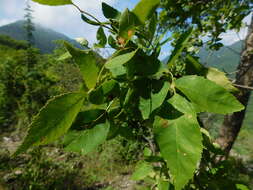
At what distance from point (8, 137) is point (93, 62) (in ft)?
24.8

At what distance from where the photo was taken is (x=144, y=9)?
39cm

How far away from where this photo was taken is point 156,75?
0.39 m

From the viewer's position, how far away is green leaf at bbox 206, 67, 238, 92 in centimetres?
46

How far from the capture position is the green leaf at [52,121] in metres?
0.30

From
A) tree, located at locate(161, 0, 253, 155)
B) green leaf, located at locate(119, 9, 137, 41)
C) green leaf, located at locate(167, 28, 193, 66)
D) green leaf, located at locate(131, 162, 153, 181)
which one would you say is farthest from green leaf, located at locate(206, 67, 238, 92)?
tree, located at locate(161, 0, 253, 155)

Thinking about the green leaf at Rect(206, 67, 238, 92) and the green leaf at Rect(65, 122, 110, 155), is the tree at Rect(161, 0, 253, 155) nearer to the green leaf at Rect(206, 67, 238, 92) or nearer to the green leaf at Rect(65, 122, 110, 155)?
the green leaf at Rect(206, 67, 238, 92)

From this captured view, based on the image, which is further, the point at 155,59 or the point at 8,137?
the point at 8,137

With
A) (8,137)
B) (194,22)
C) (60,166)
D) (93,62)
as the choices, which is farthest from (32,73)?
(93,62)

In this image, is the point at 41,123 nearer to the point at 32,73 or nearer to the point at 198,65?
the point at 198,65

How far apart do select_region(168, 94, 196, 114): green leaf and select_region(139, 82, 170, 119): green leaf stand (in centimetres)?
2

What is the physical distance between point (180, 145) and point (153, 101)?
0.10 metres

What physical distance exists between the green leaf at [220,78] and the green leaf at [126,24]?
8.9 inches

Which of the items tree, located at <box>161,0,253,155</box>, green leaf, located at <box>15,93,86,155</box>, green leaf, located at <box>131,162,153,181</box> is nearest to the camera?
green leaf, located at <box>15,93,86,155</box>

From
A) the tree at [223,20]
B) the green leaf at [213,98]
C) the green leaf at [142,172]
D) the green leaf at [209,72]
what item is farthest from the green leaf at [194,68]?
the tree at [223,20]
